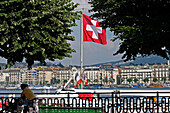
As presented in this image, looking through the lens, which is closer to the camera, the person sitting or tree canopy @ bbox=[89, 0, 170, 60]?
the person sitting

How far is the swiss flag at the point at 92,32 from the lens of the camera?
1048 inches

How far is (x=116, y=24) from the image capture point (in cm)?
1725

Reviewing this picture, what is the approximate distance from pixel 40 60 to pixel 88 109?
1022cm

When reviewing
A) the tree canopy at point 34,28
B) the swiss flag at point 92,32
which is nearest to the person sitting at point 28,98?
the tree canopy at point 34,28

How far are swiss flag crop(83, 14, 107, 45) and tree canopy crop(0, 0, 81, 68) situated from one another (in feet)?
27.3

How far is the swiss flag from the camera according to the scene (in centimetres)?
2661

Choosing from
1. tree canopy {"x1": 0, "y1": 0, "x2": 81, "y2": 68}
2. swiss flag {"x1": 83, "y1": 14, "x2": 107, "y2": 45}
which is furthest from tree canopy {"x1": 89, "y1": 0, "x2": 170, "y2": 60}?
swiss flag {"x1": 83, "y1": 14, "x2": 107, "y2": 45}

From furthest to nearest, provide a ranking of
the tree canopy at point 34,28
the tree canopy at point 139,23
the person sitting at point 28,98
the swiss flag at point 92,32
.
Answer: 1. the swiss flag at point 92,32
2. the tree canopy at point 34,28
3. the tree canopy at point 139,23
4. the person sitting at point 28,98

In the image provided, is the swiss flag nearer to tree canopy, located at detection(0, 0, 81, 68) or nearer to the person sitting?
tree canopy, located at detection(0, 0, 81, 68)

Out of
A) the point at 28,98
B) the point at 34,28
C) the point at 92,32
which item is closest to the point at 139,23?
the point at 34,28

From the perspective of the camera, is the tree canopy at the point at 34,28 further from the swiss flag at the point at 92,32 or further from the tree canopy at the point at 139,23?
the swiss flag at the point at 92,32

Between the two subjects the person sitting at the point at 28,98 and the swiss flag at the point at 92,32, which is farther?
the swiss flag at the point at 92,32

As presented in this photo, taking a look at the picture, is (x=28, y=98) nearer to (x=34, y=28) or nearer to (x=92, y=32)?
(x=34, y=28)

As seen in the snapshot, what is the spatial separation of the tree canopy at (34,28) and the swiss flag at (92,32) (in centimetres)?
832
